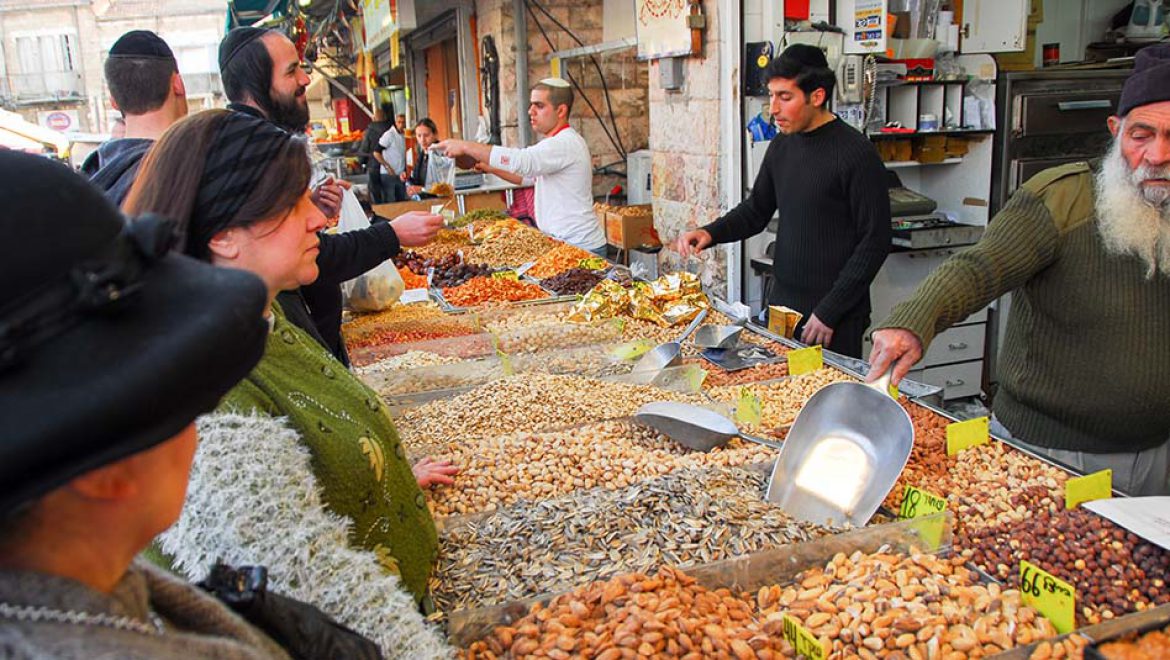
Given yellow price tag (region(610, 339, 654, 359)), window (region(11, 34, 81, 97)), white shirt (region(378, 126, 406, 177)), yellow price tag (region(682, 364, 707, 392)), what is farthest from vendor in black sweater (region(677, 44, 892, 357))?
window (region(11, 34, 81, 97))

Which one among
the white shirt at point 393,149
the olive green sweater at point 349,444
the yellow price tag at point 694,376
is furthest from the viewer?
the white shirt at point 393,149

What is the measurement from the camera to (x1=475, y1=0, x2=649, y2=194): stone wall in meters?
8.62

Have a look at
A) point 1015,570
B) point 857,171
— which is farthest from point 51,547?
point 857,171

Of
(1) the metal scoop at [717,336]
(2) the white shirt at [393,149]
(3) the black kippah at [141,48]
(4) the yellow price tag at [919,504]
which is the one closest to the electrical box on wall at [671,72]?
(1) the metal scoop at [717,336]

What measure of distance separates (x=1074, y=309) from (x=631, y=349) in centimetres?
154

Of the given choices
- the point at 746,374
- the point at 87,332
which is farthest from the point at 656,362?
the point at 87,332

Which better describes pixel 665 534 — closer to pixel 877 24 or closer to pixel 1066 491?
pixel 1066 491

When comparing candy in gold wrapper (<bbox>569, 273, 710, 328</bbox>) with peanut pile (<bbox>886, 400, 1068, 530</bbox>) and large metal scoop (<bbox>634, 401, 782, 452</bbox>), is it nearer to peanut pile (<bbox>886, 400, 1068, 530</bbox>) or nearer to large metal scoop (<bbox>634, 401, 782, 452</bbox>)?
large metal scoop (<bbox>634, 401, 782, 452</bbox>)

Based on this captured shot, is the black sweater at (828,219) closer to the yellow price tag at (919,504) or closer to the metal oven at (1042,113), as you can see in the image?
the yellow price tag at (919,504)

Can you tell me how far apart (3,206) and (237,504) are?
0.64 meters

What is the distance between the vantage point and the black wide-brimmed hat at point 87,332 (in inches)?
21.3

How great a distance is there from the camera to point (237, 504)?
112 cm

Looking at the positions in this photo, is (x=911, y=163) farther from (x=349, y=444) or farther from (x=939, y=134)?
(x=349, y=444)

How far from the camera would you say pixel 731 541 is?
1.78 m
